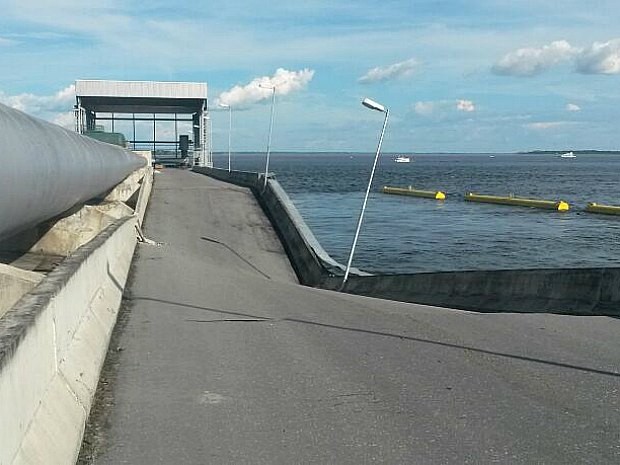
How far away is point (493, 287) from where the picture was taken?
14688mm

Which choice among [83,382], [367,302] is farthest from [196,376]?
[367,302]

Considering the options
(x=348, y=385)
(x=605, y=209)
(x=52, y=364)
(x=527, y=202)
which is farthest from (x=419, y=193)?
(x=52, y=364)

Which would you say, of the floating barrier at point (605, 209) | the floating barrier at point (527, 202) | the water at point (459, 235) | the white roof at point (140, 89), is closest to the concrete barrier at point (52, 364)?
the water at point (459, 235)

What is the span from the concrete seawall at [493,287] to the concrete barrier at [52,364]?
7.55 metres

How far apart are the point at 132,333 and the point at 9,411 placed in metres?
5.48

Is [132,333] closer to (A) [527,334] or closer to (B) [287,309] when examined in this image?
(B) [287,309]

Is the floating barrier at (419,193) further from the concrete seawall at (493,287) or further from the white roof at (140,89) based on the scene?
the concrete seawall at (493,287)

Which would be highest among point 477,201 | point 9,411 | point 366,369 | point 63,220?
point 9,411

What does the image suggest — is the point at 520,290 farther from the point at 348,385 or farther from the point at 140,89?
the point at 140,89

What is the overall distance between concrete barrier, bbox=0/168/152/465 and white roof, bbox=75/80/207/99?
66.0 m

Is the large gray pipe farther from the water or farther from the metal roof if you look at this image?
the metal roof

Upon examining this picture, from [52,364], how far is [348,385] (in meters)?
2.85

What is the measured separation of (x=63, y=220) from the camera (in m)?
18.4

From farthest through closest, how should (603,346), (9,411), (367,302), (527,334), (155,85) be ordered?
(155,85) < (367,302) < (527,334) < (603,346) < (9,411)
